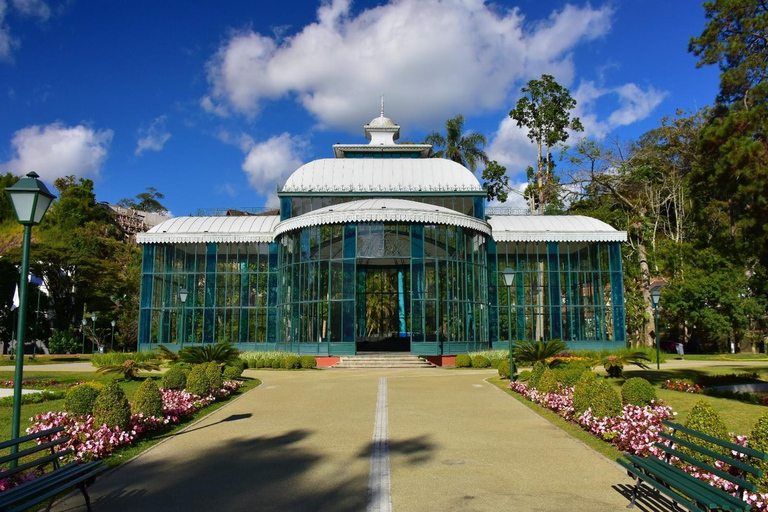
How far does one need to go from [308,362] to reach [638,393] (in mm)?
16561

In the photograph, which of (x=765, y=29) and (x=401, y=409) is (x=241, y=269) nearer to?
(x=401, y=409)

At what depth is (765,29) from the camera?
47.9 feet

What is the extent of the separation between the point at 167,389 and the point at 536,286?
914 inches

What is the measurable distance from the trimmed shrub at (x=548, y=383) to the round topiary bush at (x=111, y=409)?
8.67 metres

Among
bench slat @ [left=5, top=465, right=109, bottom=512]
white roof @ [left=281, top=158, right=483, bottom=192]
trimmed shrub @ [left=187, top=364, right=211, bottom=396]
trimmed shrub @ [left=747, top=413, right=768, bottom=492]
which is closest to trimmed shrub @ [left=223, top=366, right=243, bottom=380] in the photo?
trimmed shrub @ [left=187, top=364, right=211, bottom=396]

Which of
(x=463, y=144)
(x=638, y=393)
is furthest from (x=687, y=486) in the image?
(x=463, y=144)

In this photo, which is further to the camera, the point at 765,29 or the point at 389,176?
the point at 389,176

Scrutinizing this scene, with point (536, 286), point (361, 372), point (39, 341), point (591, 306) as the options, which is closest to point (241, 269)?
point (361, 372)

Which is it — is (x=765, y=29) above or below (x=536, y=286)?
above

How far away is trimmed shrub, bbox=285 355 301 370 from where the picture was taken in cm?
2447

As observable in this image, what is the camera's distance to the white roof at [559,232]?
32.2 metres

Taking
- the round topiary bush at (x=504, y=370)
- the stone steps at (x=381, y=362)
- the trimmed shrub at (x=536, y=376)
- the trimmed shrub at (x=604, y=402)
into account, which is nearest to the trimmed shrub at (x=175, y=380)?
the trimmed shrub at (x=536, y=376)

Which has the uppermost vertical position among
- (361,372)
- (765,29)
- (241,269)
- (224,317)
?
(765,29)

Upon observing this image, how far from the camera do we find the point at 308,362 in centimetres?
2472
